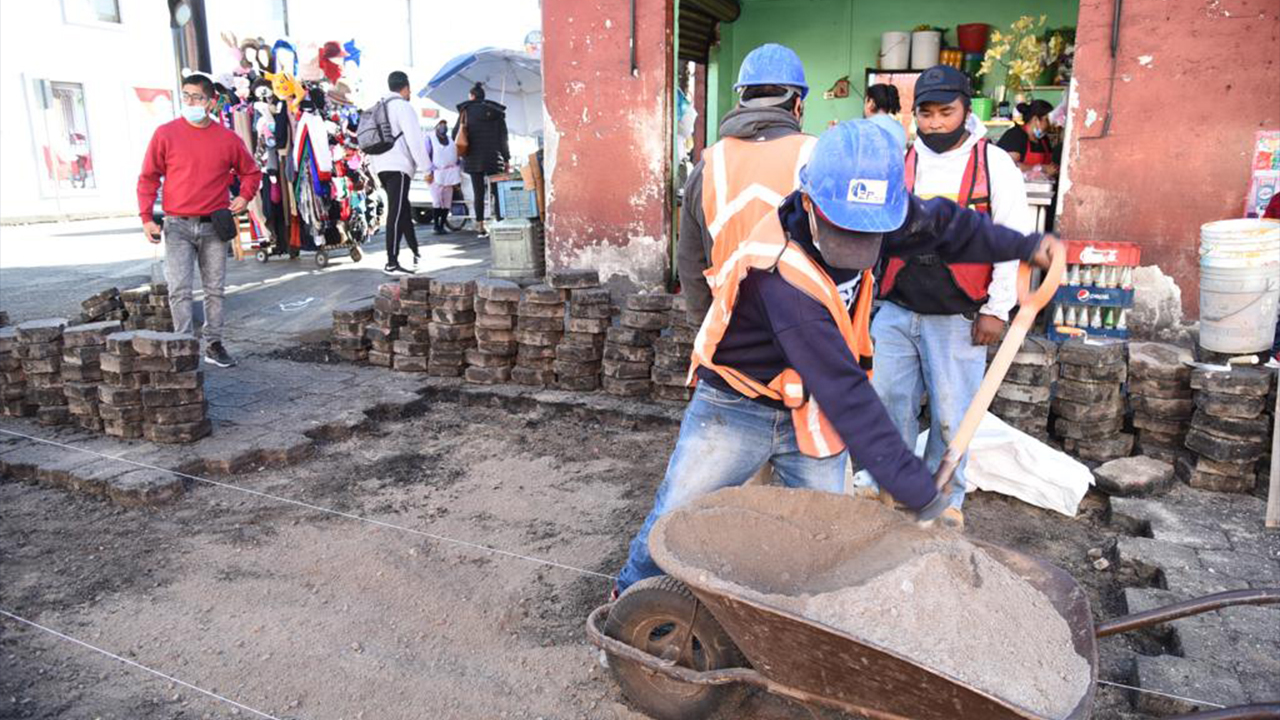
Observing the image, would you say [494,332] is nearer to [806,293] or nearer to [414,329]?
[414,329]

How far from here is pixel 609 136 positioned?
799cm

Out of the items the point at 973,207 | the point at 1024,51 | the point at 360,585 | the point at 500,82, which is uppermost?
the point at 500,82

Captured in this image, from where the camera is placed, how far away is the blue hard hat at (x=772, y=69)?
13.8 feet

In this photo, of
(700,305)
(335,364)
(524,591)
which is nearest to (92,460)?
(335,364)

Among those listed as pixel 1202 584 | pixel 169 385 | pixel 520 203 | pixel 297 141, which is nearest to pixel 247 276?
pixel 297 141

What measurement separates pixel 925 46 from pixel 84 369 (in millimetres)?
9179

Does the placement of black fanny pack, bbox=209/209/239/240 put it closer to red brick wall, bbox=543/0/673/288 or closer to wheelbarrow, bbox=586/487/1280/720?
red brick wall, bbox=543/0/673/288

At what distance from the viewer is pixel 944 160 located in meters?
3.95

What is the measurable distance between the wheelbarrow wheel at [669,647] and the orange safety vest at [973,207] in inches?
69.2

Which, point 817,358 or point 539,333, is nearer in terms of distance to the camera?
point 817,358

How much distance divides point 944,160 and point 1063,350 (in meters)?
1.86

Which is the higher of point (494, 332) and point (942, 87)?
point (942, 87)

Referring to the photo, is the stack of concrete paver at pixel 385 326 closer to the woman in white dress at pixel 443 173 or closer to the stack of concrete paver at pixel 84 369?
the stack of concrete paver at pixel 84 369

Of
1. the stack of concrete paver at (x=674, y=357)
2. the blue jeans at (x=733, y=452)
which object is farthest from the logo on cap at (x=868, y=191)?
the stack of concrete paver at (x=674, y=357)
